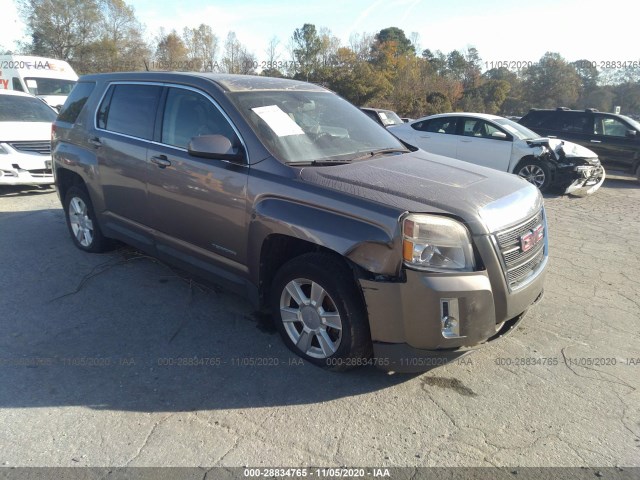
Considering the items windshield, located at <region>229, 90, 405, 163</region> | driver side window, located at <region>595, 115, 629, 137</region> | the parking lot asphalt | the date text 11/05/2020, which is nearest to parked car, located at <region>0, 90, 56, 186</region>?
the parking lot asphalt

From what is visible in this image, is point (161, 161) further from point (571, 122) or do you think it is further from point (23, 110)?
point (571, 122)

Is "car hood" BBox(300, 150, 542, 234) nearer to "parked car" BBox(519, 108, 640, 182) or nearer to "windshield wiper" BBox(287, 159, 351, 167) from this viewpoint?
"windshield wiper" BBox(287, 159, 351, 167)

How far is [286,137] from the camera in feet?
11.9

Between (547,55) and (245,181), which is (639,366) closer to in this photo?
(245,181)

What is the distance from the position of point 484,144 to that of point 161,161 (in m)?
8.18

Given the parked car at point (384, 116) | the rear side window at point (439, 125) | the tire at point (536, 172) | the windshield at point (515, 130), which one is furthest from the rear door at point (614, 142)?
the parked car at point (384, 116)

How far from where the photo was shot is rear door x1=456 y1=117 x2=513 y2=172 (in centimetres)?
1029

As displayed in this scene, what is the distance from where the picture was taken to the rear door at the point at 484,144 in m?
10.3

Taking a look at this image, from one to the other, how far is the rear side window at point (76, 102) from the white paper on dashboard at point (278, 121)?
249 centimetres

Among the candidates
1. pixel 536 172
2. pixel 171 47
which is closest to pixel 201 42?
pixel 171 47

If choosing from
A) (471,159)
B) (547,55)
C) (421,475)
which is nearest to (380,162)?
(421,475)

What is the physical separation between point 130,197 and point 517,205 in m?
3.31

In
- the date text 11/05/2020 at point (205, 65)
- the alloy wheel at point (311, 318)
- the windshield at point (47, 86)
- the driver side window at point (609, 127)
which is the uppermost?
the date text 11/05/2020 at point (205, 65)

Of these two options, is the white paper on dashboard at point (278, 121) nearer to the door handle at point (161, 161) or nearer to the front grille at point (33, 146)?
the door handle at point (161, 161)
